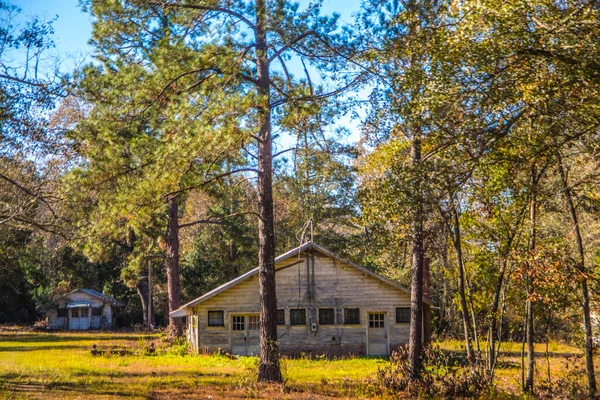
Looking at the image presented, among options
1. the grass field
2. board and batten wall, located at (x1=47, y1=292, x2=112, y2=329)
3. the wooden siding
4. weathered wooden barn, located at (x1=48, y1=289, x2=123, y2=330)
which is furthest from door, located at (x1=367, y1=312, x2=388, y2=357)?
board and batten wall, located at (x1=47, y1=292, x2=112, y2=329)

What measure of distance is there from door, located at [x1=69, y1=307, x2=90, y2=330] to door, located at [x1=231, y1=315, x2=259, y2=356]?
2900 centimetres

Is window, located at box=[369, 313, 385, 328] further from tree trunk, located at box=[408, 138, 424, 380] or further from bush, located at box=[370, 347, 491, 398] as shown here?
bush, located at box=[370, 347, 491, 398]

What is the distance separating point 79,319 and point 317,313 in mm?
31604

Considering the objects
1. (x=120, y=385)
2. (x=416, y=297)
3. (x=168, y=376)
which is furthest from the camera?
(x=168, y=376)

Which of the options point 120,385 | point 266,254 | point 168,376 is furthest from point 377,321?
point 120,385

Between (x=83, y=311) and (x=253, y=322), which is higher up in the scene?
(x=253, y=322)

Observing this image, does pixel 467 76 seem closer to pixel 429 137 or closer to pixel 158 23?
pixel 429 137

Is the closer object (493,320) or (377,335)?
(493,320)

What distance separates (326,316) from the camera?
27000 millimetres

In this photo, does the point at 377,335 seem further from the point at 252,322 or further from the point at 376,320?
the point at 252,322

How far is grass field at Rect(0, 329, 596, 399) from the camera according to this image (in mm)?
14141

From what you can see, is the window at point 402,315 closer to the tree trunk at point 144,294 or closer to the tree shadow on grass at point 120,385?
the tree shadow on grass at point 120,385

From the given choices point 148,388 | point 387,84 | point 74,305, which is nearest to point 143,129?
point 387,84

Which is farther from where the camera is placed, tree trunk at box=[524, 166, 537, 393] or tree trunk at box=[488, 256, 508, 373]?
tree trunk at box=[488, 256, 508, 373]
